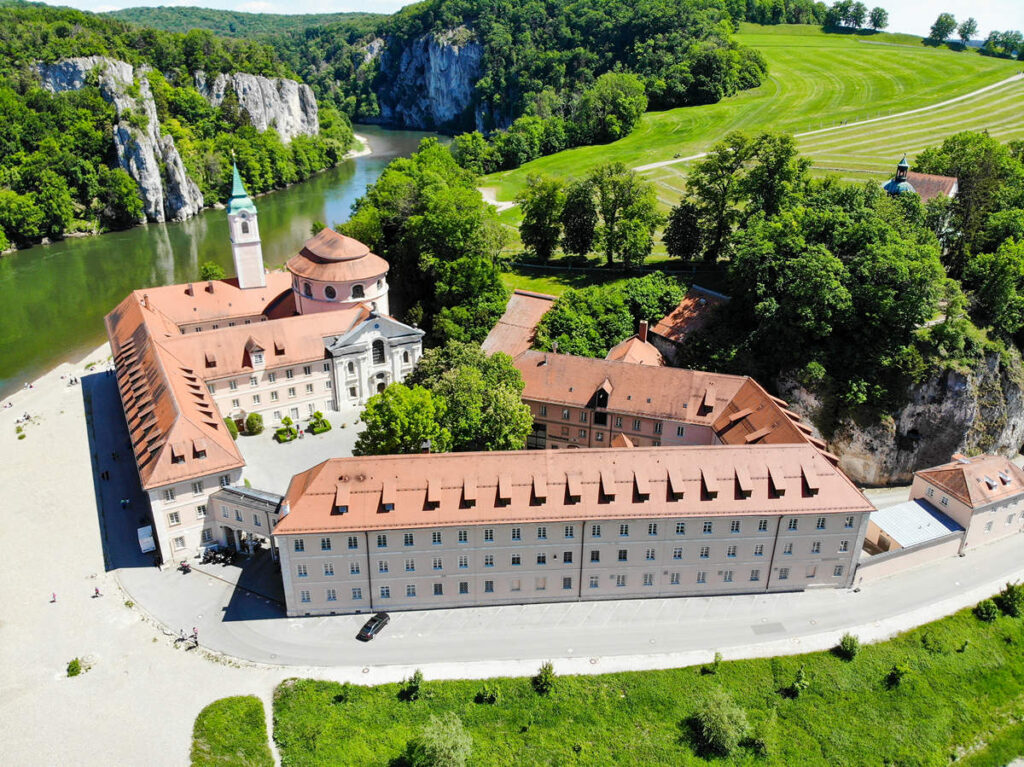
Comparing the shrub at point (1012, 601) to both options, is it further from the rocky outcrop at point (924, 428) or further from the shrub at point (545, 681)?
the shrub at point (545, 681)

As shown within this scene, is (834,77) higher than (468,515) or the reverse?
higher

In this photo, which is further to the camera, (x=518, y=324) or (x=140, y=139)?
(x=140, y=139)

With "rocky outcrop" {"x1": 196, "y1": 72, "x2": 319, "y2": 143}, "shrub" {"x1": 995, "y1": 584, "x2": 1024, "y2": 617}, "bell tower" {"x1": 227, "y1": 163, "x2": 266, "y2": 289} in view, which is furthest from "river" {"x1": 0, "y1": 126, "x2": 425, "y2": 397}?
"shrub" {"x1": 995, "y1": 584, "x2": 1024, "y2": 617}

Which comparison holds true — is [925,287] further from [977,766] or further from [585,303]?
[977,766]

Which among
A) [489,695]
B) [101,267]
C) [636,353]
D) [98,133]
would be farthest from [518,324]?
[98,133]

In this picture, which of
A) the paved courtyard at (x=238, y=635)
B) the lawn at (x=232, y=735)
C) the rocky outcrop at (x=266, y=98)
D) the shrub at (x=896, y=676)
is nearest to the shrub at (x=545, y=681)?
the paved courtyard at (x=238, y=635)

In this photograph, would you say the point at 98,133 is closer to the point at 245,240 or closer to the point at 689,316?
the point at 245,240


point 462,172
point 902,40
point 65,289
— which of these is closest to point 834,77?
point 902,40
